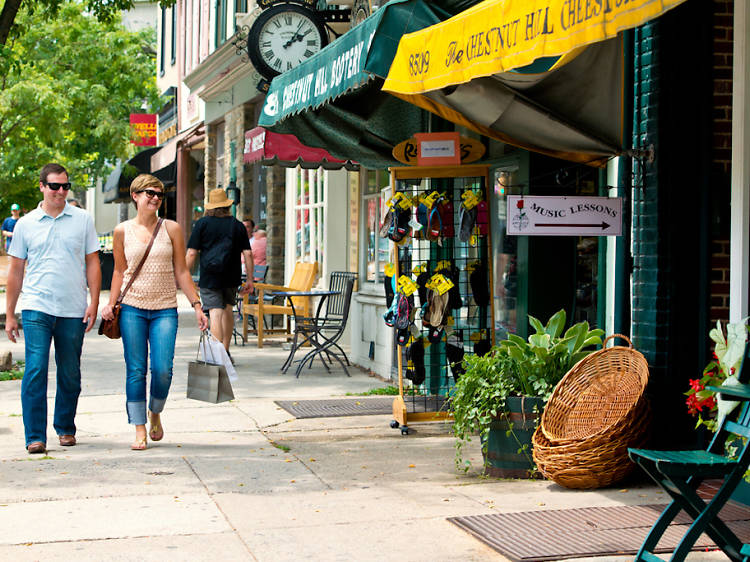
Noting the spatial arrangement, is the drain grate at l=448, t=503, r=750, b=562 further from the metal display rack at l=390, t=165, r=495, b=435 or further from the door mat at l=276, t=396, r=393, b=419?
the door mat at l=276, t=396, r=393, b=419

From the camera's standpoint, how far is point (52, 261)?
695cm

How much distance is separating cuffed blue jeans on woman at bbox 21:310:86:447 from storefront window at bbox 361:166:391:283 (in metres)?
4.81

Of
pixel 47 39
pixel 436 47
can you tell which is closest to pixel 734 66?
pixel 436 47

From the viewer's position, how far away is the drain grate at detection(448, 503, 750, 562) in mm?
4703

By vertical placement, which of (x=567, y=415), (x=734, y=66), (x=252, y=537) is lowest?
(x=252, y=537)

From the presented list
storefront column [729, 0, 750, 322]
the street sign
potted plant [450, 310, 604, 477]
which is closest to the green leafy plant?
potted plant [450, 310, 604, 477]

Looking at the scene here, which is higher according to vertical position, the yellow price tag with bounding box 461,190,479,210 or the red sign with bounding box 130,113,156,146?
the red sign with bounding box 130,113,156,146

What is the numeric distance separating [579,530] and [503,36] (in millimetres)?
2397

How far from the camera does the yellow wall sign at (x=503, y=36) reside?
4121 millimetres

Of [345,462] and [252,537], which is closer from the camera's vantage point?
[252,537]

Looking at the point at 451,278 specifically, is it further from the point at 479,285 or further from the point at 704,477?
the point at 704,477

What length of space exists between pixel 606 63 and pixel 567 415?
2242 millimetres

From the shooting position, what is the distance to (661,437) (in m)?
6.07

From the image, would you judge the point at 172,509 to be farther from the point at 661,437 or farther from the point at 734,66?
the point at 734,66
